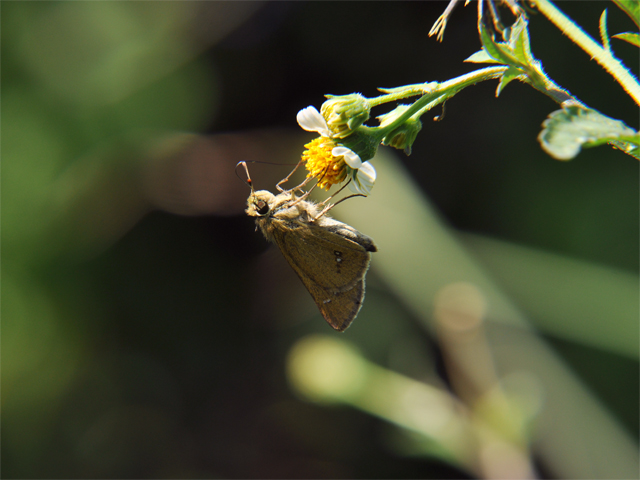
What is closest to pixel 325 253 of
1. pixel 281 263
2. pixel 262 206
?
pixel 262 206

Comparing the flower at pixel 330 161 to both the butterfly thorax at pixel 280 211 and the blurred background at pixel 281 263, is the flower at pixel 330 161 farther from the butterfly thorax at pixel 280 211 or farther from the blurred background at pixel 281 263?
the blurred background at pixel 281 263

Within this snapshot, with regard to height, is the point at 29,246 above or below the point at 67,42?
below

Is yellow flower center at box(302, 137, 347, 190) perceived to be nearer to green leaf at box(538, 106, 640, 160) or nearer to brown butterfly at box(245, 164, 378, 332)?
brown butterfly at box(245, 164, 378, 332)

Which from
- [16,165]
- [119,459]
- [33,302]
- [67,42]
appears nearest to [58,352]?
[33,302]

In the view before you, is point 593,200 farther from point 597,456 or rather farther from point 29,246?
point 29,246

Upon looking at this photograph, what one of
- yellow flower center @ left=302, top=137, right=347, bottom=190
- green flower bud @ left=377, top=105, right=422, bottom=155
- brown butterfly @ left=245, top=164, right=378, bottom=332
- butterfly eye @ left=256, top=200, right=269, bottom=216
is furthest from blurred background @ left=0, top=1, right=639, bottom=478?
green flower bud @ left=377, top=105, right=422, bottom=155

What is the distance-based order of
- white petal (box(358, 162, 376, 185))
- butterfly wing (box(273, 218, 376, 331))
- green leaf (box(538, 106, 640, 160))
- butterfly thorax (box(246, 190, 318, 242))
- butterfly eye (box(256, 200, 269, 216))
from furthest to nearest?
butterfly eye (box(256, 200, 269, 216)), butterfly thorax (box(246, 190, 318, 242)), butterfly wing (box(273, 218, 376, 331)), white petal (box(358, 162, 376, 185)), green leaf (box(538, 106, 640, 160))

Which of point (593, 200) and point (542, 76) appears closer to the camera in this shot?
point (542, 76)

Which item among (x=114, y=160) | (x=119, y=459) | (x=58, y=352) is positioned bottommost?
(x=119, y=459)
